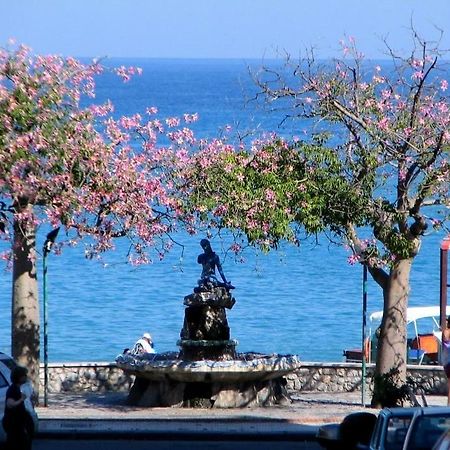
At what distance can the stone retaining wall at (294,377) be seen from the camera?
24.0 m

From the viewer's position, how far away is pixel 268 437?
18984 mm

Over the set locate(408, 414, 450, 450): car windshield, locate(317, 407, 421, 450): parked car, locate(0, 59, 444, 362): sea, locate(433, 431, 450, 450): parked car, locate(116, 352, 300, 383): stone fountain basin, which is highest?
locate(433, 431, 450, 450): parked car

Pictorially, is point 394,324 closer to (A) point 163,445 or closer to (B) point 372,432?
(A) point 163,445

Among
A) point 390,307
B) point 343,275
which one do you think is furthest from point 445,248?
point 343,275

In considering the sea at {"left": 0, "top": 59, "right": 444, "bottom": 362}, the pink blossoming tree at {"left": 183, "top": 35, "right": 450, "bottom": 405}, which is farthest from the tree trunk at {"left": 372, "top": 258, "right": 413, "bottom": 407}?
the sea at {"left": 0, "top": 59, "right": 444, "bottom": 362}

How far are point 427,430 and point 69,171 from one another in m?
8.49

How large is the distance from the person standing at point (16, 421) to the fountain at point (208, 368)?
5.69 metres

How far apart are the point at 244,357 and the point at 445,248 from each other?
550 centimetres

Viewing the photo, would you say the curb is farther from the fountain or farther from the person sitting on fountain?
the person sitting on fountain

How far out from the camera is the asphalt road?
59.6 ft

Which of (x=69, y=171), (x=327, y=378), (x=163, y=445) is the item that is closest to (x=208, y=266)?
(x=327, y=378)

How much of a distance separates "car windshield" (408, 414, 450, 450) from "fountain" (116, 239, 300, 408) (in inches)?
356

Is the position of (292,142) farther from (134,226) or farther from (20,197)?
(20,197)

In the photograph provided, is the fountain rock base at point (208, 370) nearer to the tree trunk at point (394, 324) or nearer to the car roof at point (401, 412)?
the tree trunk at point (394, 324)
